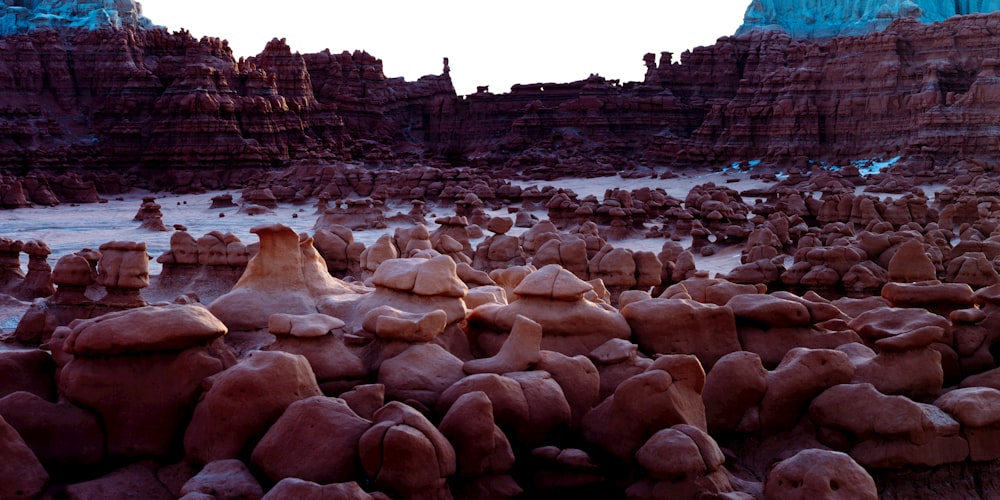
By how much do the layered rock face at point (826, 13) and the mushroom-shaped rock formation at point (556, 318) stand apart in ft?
163

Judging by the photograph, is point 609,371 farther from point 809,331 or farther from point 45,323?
point 45,323

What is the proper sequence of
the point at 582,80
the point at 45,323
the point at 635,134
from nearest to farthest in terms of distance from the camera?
the point at 45,323 < the point at 635,134 < the point at 582,80

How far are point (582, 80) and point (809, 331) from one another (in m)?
41.9

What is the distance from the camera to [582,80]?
1818 inches

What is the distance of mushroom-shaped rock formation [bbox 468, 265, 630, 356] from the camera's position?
4969 millimetres

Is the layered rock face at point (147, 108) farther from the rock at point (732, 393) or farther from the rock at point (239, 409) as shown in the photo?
the rock at point (732, 393)

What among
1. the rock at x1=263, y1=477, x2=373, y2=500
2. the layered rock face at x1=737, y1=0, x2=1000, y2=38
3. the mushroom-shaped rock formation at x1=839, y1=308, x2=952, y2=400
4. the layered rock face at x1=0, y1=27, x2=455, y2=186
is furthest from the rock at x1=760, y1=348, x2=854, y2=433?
the layered rock face at x1=737, y1=0, x2=1000, y2=38

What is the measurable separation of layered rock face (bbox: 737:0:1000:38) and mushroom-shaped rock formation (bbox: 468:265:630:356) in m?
49.7

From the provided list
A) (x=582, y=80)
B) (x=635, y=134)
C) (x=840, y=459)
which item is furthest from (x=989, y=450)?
(x=582, y=80)

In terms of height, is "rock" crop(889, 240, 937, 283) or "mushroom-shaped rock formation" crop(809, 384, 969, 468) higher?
"mushroom-shaped rock formation" crop(809, 384, 969, 468)

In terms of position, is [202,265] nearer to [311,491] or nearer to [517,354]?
[517,354]

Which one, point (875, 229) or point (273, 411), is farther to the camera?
point (875, 229)

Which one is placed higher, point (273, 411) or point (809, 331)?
point (273, 411)

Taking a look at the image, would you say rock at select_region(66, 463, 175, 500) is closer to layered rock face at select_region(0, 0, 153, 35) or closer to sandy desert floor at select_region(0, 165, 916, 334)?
sandy desert floor at select_region(0, 165, 916, 334)
